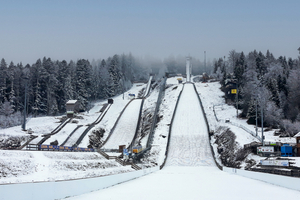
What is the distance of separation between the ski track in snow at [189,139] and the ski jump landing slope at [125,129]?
31.1ft

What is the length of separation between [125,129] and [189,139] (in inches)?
670

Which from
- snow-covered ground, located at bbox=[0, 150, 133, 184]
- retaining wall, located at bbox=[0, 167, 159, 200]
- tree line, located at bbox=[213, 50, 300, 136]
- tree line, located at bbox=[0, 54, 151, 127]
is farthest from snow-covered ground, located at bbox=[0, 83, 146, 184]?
tree line, located at bbox=[0, 54, 151, 127]

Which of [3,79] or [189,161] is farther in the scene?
[3,79]

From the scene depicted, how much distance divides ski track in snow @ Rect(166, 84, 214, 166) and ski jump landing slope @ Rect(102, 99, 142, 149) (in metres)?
9.48

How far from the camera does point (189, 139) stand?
50.6 meters

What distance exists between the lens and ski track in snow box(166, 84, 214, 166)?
42.0 metres

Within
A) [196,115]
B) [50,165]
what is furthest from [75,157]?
[196,115]

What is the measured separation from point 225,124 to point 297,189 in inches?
1453

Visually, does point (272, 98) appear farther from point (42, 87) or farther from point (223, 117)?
point (42, 87)

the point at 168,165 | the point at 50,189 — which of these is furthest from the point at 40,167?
the point at 168,165

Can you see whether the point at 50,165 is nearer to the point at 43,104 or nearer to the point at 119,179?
the point at 119,179

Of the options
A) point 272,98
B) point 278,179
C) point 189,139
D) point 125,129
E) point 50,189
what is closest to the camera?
point 50,189

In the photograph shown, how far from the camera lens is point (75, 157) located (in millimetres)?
33938

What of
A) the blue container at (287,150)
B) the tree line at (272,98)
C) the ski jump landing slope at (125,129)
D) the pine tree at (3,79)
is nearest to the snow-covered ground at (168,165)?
the ski jump landing slope at (125,129)
